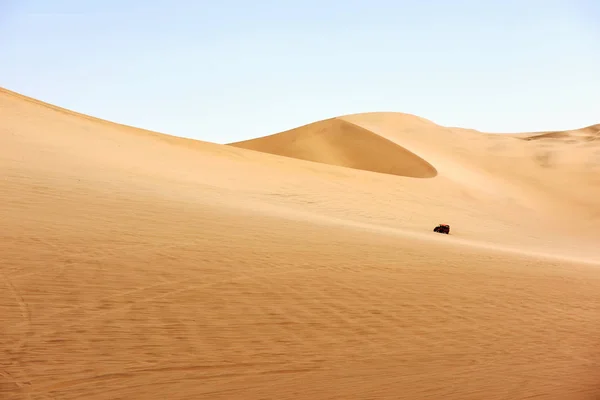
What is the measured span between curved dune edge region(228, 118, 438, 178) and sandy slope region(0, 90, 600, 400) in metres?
19.7

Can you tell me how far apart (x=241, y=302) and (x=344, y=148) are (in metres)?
36.8

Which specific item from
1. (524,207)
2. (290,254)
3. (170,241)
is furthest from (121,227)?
(524,207)

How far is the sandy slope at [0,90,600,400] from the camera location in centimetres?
579

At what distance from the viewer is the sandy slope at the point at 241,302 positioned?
5793 mm

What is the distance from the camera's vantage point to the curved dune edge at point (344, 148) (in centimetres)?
3850

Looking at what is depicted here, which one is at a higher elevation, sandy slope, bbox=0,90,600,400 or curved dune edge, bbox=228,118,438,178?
curved dune edge, bbox=228,118,438,178

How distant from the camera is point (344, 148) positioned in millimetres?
44000

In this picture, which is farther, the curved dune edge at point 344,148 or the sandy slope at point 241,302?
the curved dune edge at point 344,148

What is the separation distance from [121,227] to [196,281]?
2.99 m

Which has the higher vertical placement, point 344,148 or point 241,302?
point 344,148

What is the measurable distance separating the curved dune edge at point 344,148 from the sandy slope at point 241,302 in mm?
19712

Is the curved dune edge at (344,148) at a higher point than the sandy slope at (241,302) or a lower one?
higher

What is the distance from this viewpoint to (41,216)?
34.6 feet

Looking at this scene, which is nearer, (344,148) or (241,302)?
(241,302)
